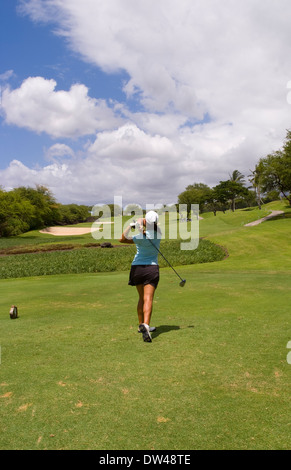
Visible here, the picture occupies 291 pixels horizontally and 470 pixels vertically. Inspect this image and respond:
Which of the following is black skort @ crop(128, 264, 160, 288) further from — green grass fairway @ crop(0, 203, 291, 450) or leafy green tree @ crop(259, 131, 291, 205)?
leafy green tree @ crop(259, 131, 291, 205)

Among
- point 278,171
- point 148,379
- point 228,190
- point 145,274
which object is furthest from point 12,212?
point 148,379

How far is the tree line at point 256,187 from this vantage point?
213 ft

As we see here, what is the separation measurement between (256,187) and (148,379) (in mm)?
119086

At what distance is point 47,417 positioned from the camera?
4.26m

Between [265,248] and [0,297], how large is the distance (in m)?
31.5

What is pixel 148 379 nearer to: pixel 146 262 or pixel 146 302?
pixel 146 302

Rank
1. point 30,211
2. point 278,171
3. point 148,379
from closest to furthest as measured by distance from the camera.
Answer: point 148,379, point 278,171, point 30,211

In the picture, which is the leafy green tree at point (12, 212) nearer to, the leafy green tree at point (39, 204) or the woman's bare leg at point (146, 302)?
the leafy green tree at point (39, 204)

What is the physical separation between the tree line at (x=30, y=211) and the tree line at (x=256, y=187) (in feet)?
162

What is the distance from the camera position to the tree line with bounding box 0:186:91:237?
8006 cm

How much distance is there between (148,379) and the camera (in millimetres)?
5262

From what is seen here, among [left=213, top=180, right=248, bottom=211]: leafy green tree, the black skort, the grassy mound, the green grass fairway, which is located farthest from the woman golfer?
[left=213, top=180, right=248, bottom=211]: leafy green tree
